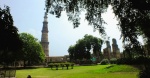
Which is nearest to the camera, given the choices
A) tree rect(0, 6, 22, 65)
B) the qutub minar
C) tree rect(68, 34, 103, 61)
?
tree rect(0, 6, 22, 65)

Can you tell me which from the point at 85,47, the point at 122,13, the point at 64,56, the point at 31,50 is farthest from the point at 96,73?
the point at 64,56

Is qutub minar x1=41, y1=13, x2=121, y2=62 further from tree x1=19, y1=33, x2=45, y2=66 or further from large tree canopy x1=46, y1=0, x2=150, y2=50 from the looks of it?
large tree canopy x1=46, y1=0, x2=150, y2=50

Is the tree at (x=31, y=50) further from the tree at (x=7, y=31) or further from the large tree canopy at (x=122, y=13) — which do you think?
the large tree canopy at (x=122, y=13)

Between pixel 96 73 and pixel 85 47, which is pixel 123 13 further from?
pixel 85 47

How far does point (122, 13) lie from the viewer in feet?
24.8

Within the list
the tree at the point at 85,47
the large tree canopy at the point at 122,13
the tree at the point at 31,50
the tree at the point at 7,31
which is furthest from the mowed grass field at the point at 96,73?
the tree at the point at 85,47

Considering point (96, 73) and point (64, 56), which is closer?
point (96, 73)

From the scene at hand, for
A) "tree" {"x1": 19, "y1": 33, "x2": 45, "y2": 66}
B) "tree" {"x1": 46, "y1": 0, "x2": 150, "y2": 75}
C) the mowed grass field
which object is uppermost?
"tree" {"x1": 19, "y1": 33, "x2": 45, "y2": 66}

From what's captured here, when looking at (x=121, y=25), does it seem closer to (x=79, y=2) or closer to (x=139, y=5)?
(x=139, y=5)

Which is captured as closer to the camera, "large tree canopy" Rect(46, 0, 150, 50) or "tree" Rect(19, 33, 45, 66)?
"large tree canopy" Rect(46, 0, 150, 50)

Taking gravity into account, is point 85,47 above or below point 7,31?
above

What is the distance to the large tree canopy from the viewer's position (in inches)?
275

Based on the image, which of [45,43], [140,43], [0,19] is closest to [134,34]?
[140,43]

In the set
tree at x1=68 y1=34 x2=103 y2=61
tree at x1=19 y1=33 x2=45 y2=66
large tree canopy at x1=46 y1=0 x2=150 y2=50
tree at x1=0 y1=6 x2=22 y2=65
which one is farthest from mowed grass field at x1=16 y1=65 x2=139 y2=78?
tree at x1=68 y1=34 x2=103 y2=61
